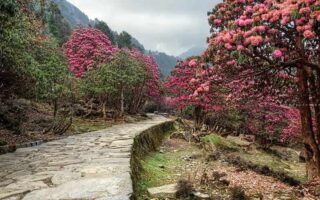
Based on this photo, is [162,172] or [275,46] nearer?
[275,46]

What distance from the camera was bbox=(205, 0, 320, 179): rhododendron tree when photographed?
5719 mm

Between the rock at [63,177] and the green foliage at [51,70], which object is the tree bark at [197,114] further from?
the rock at [63,177]

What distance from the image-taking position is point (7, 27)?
7.12 metres

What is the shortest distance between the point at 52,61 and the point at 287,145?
655 inches

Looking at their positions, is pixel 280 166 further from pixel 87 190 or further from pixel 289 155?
pixel 87 190

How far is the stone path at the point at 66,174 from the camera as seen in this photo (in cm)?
434

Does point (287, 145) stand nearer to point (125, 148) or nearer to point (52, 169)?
point (125, 148)

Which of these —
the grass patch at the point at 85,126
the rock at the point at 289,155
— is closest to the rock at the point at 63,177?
the grass patch at the point at 85,126

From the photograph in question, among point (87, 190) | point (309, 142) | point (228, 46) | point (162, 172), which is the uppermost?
point (228, 46)

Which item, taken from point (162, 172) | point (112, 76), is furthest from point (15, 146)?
point (112, 76)

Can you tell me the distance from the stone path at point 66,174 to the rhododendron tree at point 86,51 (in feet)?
49.4

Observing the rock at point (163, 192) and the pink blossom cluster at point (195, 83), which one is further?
the pink blossom cluster at point (195, 83)

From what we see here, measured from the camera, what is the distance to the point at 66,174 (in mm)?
5523

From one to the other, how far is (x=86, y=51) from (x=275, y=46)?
20.2 meters
